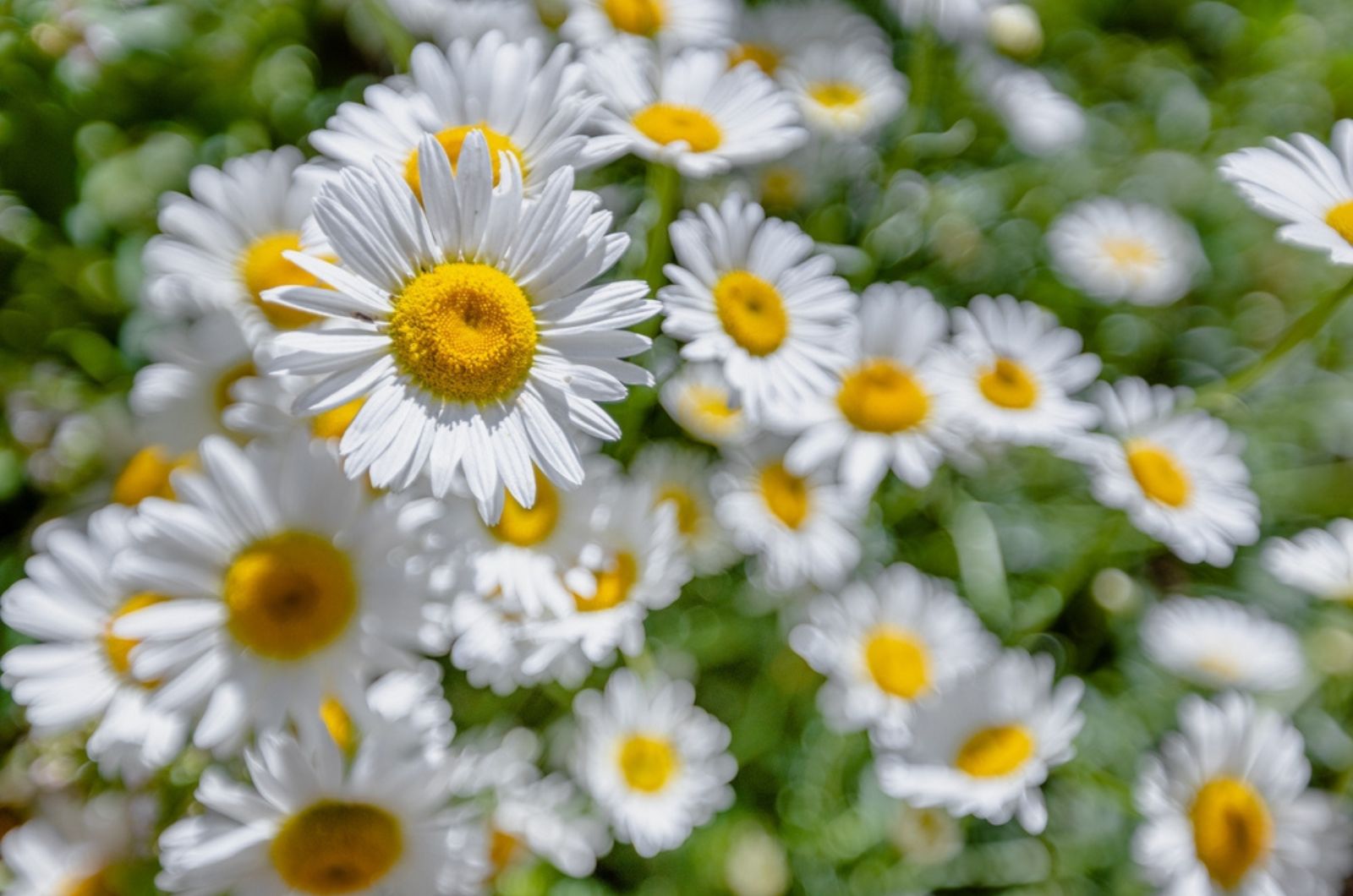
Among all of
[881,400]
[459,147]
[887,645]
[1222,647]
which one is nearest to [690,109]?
[459,147]

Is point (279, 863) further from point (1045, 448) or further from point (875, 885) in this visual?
→ point (1045, 448)

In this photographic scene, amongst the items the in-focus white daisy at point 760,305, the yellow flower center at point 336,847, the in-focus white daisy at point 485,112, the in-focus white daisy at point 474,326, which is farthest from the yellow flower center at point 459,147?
the yellow flower center at point 336,847

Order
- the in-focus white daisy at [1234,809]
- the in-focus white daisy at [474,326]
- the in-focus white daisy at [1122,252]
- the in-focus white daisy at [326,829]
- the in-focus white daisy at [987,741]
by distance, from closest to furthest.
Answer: the in-focus white daisy at [474,326] → the in-focus white daisy at [326,829] → the in-focus white daisy at [987,741] → the in-focus white daisy at [1234,809] → the in-focus white daisy at [1122,252]

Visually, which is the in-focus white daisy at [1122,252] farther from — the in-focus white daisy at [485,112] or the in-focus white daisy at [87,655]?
the in-focus white daisy at [87,655]

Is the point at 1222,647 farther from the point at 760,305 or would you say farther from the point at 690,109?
the point at 690,109

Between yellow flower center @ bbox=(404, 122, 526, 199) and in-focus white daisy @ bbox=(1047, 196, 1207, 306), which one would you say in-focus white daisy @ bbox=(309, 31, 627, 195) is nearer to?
yellow flower center @ bbox=(404, 122, 526, 199)

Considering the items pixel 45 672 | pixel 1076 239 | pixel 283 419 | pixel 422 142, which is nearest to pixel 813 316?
pixel 422 142

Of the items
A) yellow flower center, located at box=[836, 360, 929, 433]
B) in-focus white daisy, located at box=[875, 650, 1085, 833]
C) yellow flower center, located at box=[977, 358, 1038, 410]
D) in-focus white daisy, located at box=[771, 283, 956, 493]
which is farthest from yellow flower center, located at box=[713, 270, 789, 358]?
in-focus white daisy, located at box=[875, 650, 1085, 833]
